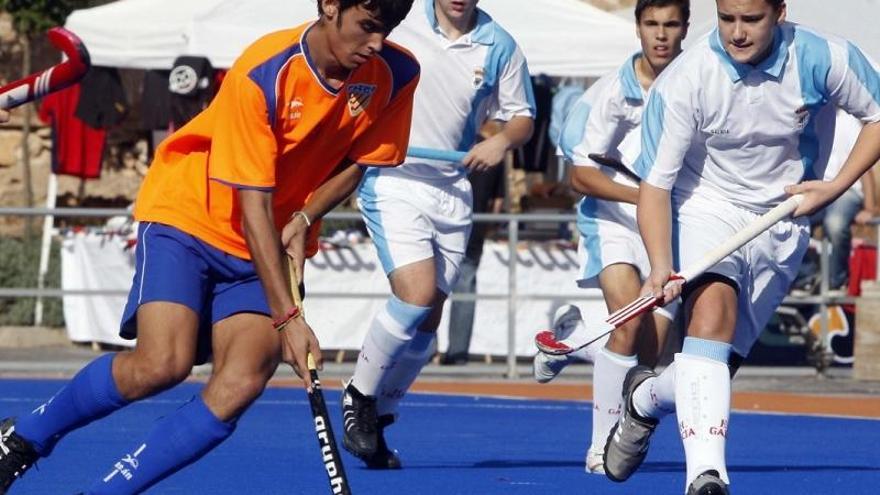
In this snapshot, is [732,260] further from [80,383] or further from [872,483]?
[80,383]

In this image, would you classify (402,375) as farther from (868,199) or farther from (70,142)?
(70,142)

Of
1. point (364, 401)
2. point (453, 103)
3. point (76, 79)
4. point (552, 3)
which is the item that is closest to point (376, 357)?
point (364, 401)

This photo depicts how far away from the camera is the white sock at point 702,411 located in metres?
7.03

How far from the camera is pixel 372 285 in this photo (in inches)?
611

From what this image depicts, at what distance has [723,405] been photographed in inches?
281

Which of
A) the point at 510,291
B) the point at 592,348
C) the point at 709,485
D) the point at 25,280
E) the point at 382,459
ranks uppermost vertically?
the point at 709,485

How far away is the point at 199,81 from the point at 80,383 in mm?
8727

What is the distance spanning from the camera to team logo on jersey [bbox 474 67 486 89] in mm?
9523

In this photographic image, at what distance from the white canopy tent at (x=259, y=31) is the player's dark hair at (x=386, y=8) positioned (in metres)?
9.18

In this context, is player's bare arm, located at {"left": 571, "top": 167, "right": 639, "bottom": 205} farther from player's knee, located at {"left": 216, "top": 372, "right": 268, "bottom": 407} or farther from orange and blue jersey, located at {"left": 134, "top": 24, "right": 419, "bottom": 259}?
player's knee, located at {"left": 216, "top": 372, "right": 268, "bottom": 407}

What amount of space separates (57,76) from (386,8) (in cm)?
123

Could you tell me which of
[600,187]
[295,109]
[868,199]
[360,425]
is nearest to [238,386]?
[295,109]

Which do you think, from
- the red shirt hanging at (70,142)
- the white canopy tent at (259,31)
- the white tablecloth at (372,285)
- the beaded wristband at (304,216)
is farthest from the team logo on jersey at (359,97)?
the red shirt hanging at (70,142)

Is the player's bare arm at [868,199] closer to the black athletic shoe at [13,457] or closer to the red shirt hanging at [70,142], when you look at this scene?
the red shirt hanging at [70,142]
